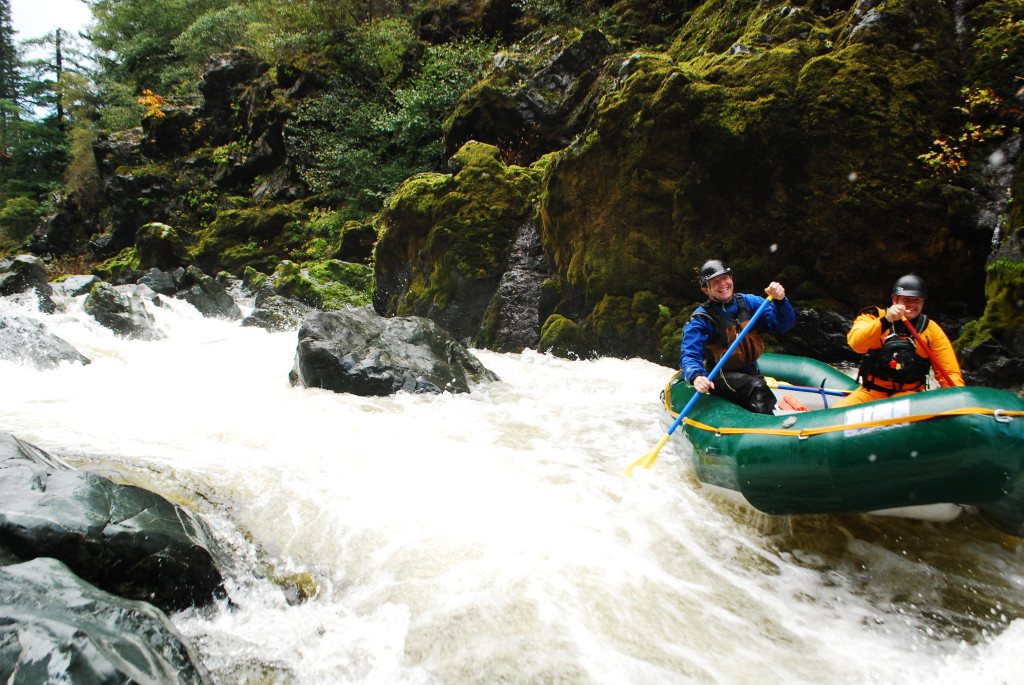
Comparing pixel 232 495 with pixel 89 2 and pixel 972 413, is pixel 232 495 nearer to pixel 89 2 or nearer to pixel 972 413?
pixel 972 413

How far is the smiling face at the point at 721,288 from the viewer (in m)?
4.24

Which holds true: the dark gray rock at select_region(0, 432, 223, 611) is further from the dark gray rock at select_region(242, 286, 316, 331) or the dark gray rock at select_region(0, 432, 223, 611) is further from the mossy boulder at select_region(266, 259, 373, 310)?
the mossy boulder at select_region(266, 259, 373, 310)

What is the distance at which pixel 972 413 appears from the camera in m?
2.61

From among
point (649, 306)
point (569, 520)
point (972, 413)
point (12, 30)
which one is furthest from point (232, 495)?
point (12, 30)

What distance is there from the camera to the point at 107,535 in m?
2.36

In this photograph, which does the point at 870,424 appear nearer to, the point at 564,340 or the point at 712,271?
the point at 712,271

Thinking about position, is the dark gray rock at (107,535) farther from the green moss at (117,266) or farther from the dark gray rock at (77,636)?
the green moss at (117,266)

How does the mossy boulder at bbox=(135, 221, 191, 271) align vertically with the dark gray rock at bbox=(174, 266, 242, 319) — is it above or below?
above

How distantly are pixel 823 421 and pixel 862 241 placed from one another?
4406mm

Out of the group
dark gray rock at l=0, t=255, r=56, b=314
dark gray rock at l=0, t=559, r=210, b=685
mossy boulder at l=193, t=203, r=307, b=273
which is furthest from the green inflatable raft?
mossy boulder at l=193, t=203, r=307, b=273

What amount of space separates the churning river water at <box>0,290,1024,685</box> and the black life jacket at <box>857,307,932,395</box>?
924 mm

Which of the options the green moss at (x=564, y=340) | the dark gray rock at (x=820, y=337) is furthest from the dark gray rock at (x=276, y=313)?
the dark gray rock at (x=820, y=337)

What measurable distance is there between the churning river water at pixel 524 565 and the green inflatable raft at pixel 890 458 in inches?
15.5

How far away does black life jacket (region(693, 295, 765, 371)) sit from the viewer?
4.32 meters
